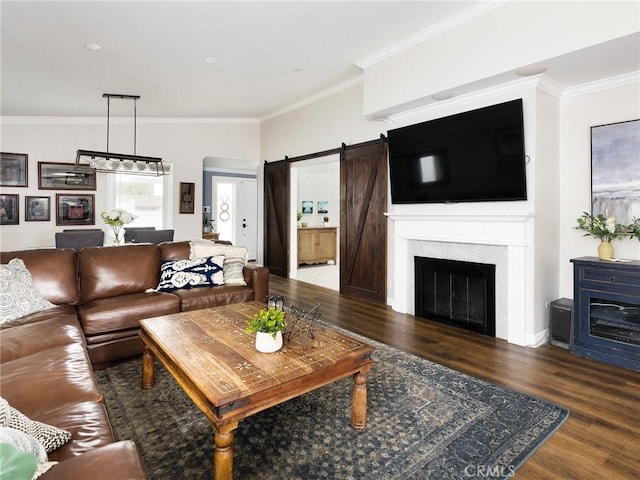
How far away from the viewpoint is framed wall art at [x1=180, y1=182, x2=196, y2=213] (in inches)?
272

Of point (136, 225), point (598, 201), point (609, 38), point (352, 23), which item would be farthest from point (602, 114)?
point (136, 225)

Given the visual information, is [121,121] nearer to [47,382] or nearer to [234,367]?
[47,382]

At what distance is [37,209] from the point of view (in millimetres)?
5844

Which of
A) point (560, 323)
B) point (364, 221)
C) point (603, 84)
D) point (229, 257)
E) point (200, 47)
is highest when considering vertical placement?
point (200, 47)

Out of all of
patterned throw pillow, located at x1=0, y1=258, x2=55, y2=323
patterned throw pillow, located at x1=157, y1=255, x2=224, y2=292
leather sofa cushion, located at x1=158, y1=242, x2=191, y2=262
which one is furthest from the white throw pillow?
leather sofa cushion, located at x1=158, y1=242, x2=191, y2=262

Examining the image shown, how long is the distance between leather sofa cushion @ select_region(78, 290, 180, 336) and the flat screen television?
2.93m

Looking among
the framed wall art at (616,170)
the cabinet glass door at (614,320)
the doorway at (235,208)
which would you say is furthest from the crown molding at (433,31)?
the doorway at (235,208)

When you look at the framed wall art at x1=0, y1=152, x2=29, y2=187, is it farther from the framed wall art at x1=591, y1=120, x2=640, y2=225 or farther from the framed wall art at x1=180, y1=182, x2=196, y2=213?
the framed wall art at x1=591, y1=120, x2=640, y2=225

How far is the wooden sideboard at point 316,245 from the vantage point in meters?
8.46

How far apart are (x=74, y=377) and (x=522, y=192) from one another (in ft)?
12.0

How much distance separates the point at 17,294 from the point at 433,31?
4.29 m

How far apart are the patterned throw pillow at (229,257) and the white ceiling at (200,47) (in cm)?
209

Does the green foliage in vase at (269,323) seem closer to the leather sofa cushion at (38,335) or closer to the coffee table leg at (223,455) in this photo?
the coffee table leg at (223,455)

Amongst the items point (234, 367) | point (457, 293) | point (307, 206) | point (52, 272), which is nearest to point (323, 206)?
point (307, 206)
